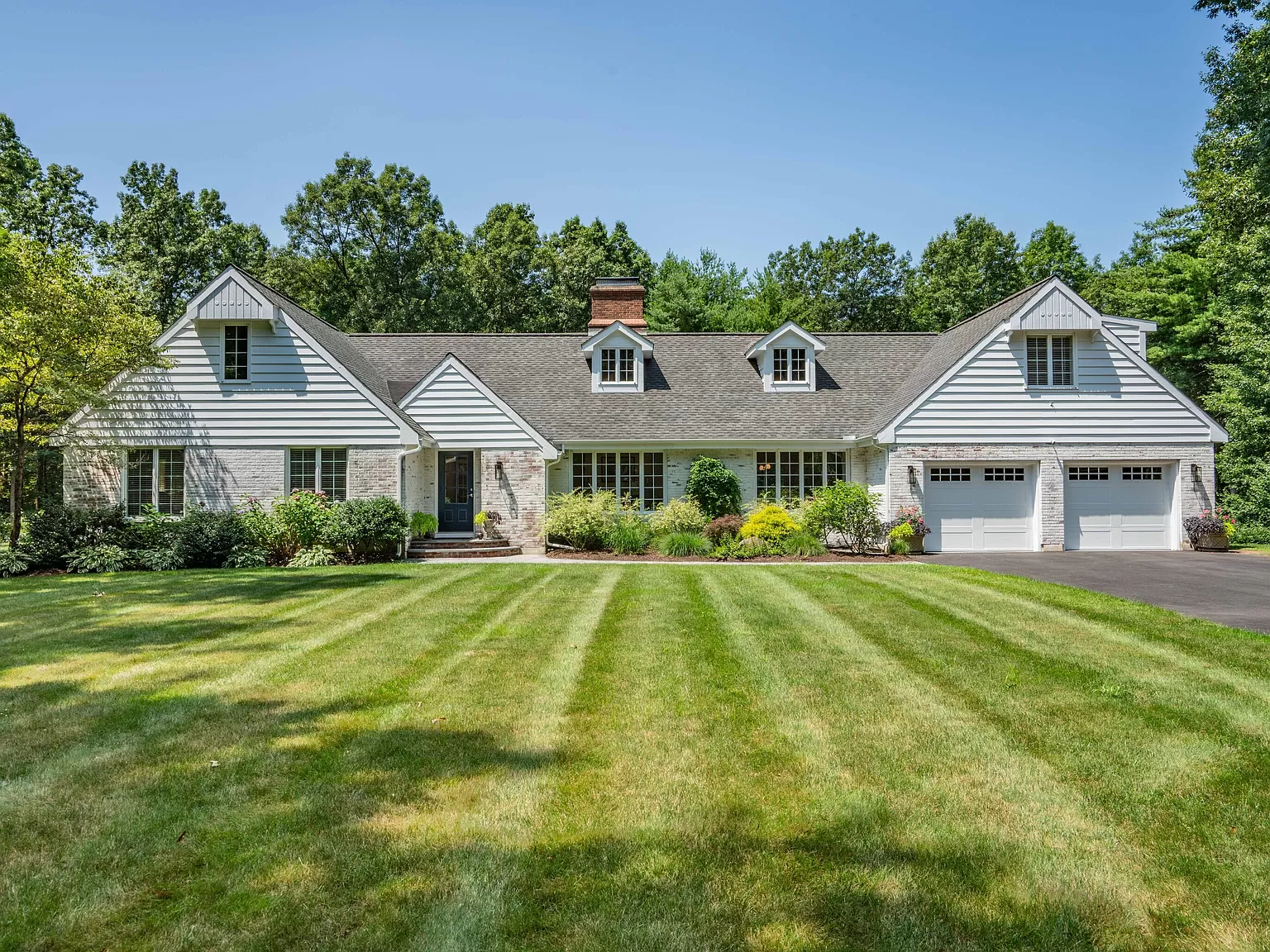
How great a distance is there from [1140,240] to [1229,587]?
31609 millimetres

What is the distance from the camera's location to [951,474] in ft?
64.7

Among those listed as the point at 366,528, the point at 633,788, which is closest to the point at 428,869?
the point at 633,788

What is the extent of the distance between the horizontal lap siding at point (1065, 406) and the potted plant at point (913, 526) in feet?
7.94

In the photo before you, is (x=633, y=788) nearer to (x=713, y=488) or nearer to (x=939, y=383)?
(x=713, y=488)

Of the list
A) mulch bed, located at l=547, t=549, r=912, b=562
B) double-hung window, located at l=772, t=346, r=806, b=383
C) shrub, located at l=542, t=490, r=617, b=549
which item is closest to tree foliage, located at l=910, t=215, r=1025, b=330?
double-hung window, located at l=772, t=346, r=806, b=383

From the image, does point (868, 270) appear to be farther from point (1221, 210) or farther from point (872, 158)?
point (872, 158)

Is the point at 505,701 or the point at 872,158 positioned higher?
the point at 872,158

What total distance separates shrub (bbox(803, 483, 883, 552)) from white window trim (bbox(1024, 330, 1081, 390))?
5.48 meters

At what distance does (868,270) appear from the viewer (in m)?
45.1

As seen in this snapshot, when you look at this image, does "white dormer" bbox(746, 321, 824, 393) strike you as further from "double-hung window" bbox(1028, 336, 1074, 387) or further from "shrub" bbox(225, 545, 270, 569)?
"shrub" bbox(225, 545, 270, 569)

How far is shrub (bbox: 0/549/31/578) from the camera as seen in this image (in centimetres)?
1455

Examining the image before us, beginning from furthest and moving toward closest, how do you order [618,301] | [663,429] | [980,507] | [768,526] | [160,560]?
1. [618,301]
2. [663,429]
3. [980,507]
4. [768,526]
5. [160,560]

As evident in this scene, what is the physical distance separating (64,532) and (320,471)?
5126 millimetres

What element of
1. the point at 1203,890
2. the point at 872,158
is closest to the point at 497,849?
the point at 1203,890
